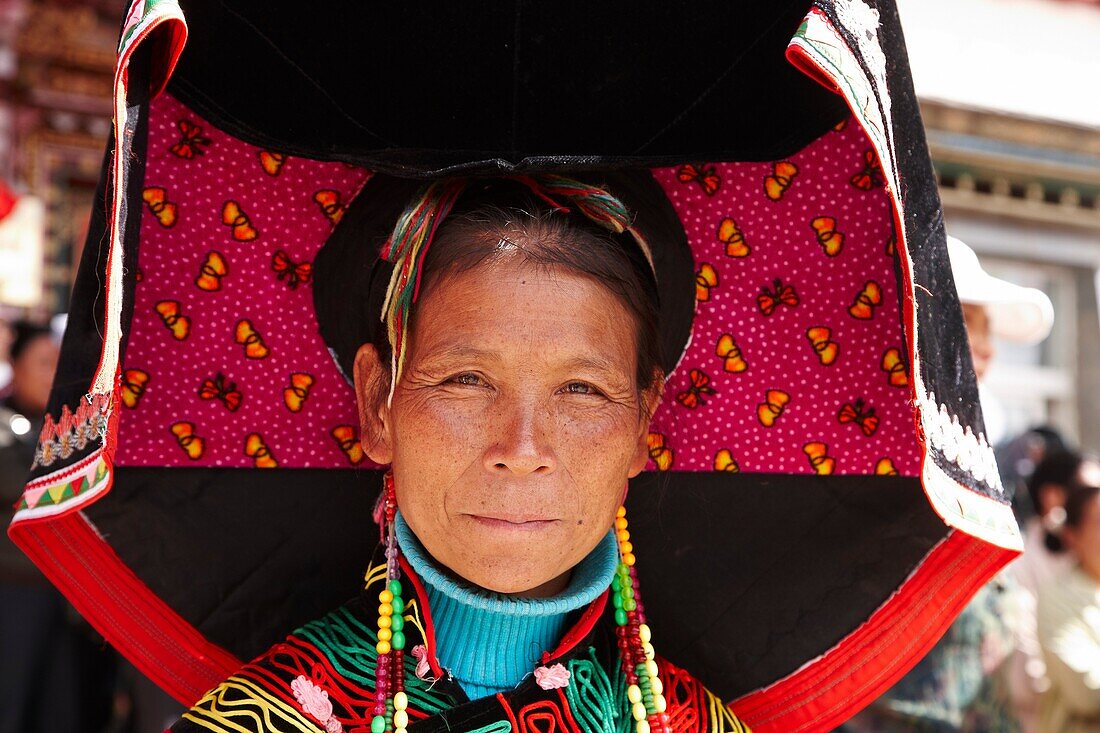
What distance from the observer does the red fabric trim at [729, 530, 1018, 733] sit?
2.01 m

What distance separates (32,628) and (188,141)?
2.98 metres

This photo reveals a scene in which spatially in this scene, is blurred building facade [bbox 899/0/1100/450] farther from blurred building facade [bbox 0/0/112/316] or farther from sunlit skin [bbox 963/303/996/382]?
blurred building facade [bbox 0/0/112/316]

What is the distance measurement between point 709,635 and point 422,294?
2.67 ft

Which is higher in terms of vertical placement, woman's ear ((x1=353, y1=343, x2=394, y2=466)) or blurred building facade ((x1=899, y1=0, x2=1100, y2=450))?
woman's ear ((x1=353, y1=343, x2=394, y2=466))

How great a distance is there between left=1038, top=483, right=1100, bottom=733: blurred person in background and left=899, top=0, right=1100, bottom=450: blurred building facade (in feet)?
12.2

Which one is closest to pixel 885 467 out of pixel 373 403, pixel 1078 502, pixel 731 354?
pixel 731 354

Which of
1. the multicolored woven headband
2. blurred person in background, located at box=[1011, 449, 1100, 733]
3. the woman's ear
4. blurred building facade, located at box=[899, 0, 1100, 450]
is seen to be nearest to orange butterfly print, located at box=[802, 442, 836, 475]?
the multicolored woven headband

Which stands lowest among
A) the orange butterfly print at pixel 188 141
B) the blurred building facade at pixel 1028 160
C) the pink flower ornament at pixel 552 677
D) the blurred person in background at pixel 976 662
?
the blurred building facade at pixel 1028 160

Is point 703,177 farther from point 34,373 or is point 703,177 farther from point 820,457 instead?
point 34,373

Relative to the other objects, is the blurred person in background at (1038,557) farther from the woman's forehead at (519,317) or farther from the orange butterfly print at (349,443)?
the woman's forehead at (519,317)

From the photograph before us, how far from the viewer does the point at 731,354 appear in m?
2.12

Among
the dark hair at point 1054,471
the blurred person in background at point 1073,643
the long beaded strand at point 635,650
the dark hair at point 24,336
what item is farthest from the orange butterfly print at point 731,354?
the dark hair at point 1054,471

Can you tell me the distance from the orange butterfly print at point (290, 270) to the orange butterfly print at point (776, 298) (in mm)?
757

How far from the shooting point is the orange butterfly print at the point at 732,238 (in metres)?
2.08
